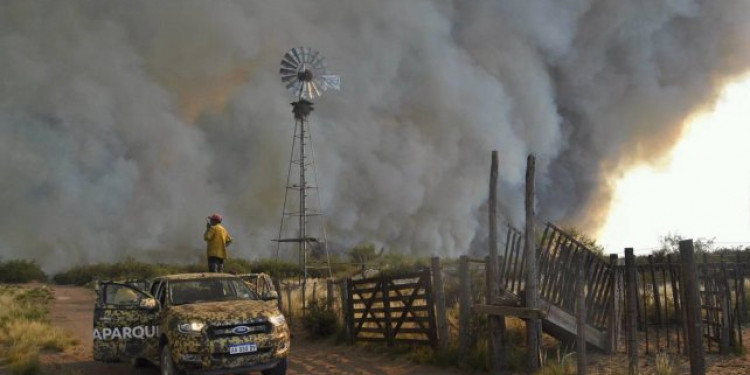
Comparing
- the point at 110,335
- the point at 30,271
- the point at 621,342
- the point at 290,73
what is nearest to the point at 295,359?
the point at 110,335

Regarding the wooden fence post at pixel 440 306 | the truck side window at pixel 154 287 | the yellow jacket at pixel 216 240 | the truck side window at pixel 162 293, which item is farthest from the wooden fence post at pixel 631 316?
the yellow jacket at pixel 216 240

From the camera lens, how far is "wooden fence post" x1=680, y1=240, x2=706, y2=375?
716 centimetres

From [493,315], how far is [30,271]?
67263 mm

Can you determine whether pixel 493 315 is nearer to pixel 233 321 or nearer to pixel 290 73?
pixel 233 321

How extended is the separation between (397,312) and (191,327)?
6.48 metres

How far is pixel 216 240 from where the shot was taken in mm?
14406

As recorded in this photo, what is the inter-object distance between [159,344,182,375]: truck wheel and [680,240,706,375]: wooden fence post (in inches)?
295

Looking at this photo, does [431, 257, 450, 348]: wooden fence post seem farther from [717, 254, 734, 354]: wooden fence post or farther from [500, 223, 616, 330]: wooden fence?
[717, 254, 734, 354]: wooden fence post

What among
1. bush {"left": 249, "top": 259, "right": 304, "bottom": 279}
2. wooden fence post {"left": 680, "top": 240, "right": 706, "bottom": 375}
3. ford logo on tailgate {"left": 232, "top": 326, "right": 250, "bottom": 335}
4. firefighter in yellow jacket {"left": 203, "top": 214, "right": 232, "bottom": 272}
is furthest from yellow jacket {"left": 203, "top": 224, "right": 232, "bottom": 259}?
bush {"left": 249, "top": 259, "right": 304, "bottom": 279}

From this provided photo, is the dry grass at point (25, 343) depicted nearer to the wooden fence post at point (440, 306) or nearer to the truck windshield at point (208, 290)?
the truck windshield at point (208, 290)

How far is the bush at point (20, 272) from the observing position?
204 feet

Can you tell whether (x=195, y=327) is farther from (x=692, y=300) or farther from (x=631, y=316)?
(x=692, y=300)

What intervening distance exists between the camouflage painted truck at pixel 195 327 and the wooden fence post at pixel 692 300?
5.98 m

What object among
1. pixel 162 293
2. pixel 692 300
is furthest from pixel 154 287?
pixel 692 300
